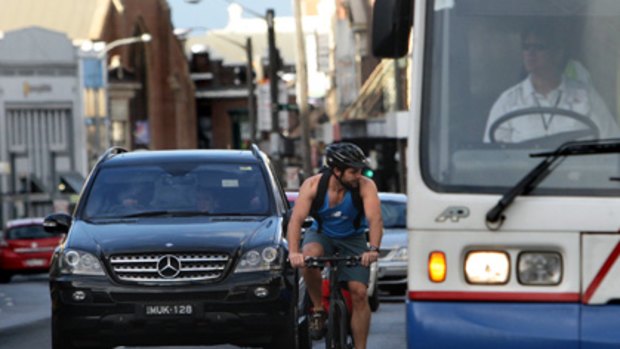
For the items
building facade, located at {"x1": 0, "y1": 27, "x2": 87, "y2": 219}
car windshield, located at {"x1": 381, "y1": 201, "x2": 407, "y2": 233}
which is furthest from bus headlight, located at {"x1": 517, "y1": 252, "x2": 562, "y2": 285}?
building facade, located at {"x1": 0, "y1": 27, "x2": 87, "y2": 219}

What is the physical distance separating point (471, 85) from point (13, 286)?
32544mm

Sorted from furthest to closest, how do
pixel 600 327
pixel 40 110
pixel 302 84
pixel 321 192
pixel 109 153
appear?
pixel 40 110, pixel 302 84, pixel 109 153, pixel 321 192, pixel 600 327

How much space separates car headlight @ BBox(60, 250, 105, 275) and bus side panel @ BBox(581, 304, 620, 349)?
21.2ft

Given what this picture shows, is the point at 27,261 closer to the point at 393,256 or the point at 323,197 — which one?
the point at 393,256

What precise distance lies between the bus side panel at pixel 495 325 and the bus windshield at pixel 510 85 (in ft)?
1.72

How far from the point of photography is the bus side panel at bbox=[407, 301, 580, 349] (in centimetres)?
807

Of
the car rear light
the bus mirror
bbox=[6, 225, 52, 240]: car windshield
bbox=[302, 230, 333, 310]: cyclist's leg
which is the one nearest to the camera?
the car rear light

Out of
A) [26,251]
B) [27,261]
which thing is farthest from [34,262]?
[26,251]

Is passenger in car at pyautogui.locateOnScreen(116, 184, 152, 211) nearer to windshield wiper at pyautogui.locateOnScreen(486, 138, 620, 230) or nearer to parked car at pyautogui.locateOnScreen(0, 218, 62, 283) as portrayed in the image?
windshield wiper at pyautogui.locateOnScreen(486, 138, 620, 230)

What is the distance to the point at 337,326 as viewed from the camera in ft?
42.0

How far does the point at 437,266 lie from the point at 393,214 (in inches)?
726

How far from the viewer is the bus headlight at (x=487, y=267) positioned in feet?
26.7

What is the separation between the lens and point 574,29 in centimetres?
860

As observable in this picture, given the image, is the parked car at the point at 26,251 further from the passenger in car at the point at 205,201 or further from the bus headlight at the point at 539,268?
the bus headlight at the point at 539,268
